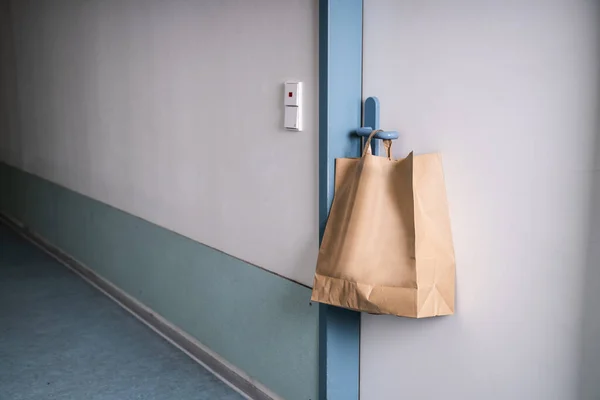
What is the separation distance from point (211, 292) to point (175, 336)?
0.49 m

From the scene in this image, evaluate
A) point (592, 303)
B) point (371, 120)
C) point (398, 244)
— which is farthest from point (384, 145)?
point (592, 303)

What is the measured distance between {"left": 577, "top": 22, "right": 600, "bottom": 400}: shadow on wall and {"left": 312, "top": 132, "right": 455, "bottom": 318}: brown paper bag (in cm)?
37

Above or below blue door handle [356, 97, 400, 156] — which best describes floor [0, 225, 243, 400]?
below

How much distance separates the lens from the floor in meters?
2.76

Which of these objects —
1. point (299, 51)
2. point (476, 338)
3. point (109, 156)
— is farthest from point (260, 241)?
point (109, 156)

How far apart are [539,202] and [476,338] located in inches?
17.1

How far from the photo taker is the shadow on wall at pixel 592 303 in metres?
1.52

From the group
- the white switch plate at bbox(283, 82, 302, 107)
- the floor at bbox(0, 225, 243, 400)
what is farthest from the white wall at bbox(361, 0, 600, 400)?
the floor at bbox(0, 225, 243, 400)

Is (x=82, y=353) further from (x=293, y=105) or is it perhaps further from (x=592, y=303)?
(x=592, y=303)

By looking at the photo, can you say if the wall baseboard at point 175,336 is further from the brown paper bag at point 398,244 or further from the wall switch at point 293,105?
the wall switch at point 293,105

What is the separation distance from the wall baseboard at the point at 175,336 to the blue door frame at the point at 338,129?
0.42 meters

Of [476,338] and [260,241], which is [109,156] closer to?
[260,241]

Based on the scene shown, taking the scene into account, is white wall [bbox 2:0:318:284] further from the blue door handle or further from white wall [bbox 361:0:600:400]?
white wall [bbox 361:0:600:400]

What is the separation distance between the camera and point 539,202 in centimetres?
163
